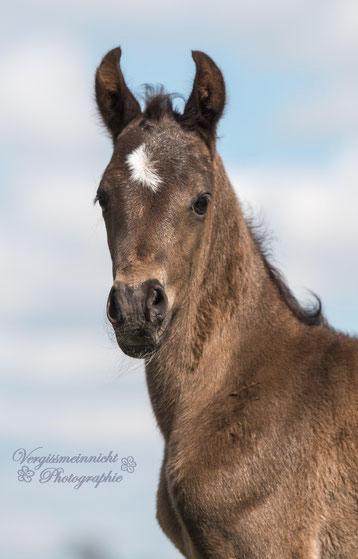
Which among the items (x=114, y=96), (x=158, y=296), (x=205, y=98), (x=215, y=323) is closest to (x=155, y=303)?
(x=158, y=296)

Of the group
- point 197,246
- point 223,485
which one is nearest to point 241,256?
point 197,246

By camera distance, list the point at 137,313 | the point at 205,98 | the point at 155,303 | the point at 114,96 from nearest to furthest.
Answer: the point at 137,313, the point at 155,303, the point at 205,98, the point at 114,96

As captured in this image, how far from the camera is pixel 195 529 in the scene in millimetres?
7238

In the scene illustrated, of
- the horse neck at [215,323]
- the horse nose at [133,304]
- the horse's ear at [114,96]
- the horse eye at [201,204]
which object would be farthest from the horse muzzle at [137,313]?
the horse's ear at [114,96]

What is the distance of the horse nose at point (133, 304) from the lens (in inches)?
277

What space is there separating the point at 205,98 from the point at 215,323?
1.61m

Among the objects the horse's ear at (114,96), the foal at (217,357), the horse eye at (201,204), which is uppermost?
the horse's ear at (114,96)

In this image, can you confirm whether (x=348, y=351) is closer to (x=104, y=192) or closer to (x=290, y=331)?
(x=290, y=331)

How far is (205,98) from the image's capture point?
26.7 feet

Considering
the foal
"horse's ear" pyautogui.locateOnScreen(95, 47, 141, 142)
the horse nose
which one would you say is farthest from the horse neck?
"horse's ear" pyautogui.locateOnScreen(95, 47, 141, 142)

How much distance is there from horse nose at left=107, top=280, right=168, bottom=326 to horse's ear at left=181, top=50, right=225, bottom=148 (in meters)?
1.50

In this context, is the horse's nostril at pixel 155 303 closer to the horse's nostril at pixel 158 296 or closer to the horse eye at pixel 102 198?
the horse's nostril at pixel 158 296

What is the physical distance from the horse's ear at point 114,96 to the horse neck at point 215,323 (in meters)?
0.80

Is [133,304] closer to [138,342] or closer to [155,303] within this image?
[155,303]
